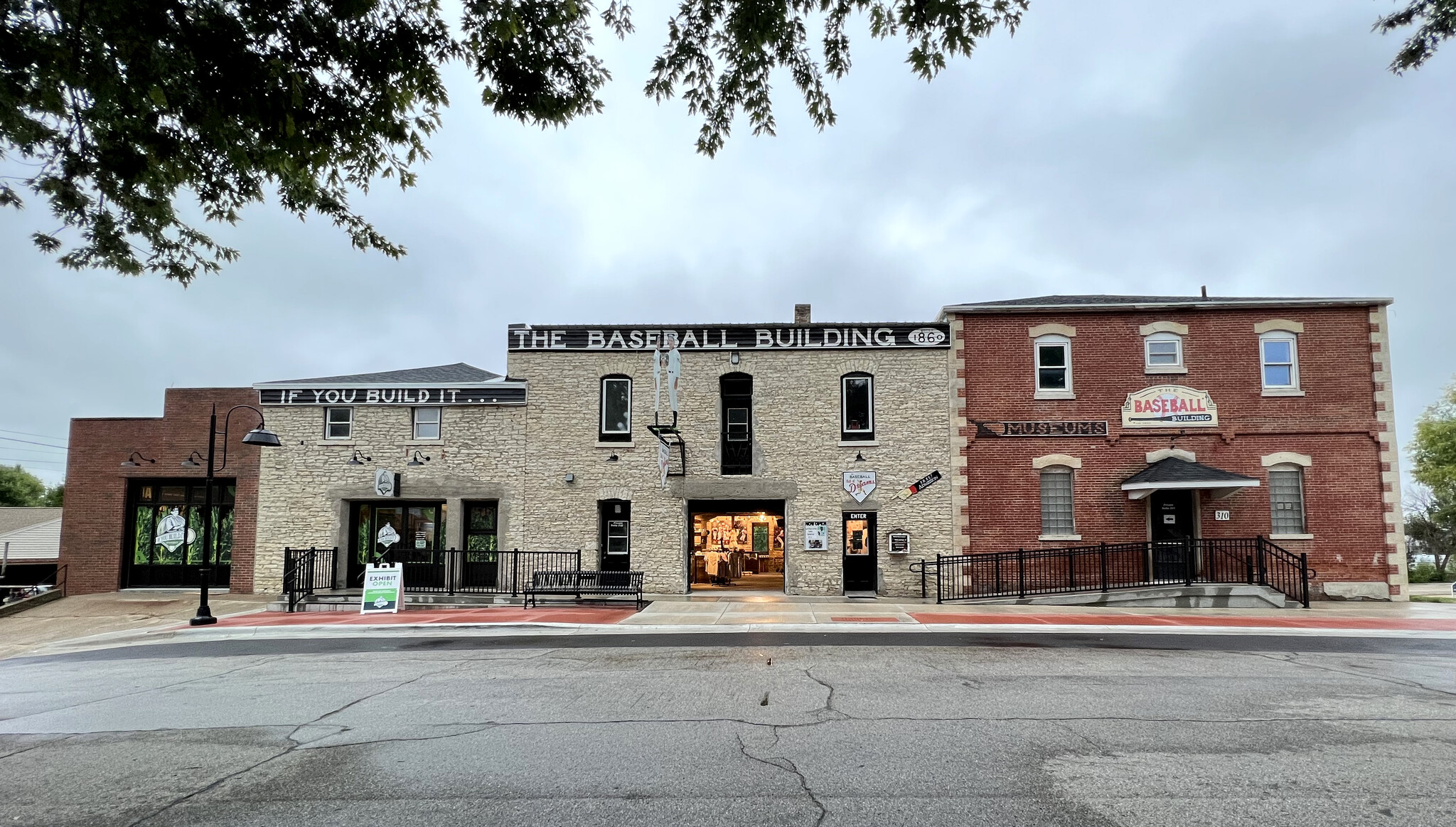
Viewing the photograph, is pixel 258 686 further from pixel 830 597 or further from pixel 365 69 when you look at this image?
pixel 830 597

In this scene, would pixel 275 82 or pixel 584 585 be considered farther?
pixel 584 585

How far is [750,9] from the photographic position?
6172 mm

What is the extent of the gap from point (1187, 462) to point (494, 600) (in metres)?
16.9

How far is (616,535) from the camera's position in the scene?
20.6 metres

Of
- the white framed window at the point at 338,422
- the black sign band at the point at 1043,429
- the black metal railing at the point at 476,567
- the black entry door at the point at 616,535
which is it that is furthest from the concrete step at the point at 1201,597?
the white framed window at the point at 338,422

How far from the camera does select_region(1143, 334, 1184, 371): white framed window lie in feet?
66.0

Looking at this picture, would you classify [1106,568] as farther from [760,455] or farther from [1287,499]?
[760,455]

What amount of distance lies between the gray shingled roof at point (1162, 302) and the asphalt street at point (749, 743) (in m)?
11.8

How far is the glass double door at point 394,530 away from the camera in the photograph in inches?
825

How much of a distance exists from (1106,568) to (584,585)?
12233mm

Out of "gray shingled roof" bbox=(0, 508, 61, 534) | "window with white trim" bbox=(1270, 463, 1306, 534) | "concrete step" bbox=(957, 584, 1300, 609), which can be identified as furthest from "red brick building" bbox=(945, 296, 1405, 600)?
"gray shingled roof" bbox=(0, 508, 61, 534)

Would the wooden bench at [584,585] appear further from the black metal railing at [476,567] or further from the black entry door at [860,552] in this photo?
the black entry door at [860,552]

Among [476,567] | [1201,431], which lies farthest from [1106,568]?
[476,567]

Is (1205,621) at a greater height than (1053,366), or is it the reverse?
(1053,366)
